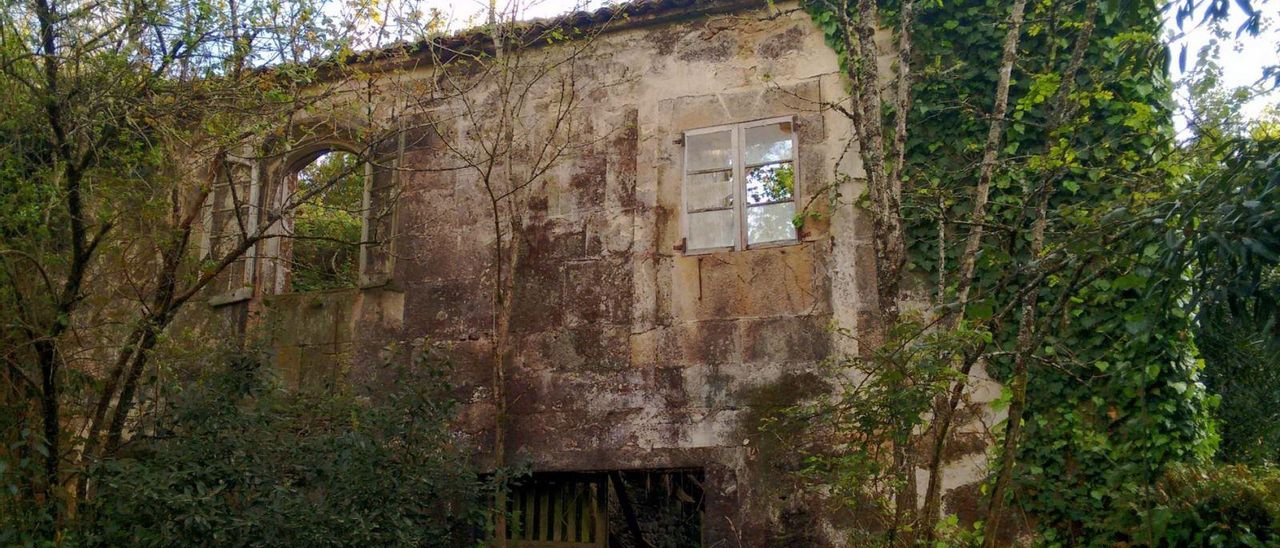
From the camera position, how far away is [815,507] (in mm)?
7441

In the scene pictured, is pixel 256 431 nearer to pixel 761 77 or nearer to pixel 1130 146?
pixel 761 77

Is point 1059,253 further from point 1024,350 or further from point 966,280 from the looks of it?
point 966,280

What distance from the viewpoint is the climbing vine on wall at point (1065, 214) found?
6539mm

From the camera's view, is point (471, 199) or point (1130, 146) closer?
point (1130, 146)

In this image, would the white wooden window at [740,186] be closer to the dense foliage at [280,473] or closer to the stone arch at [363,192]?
the dense foliage at [280,473]

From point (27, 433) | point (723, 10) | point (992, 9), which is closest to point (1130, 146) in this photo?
point (992, 9)

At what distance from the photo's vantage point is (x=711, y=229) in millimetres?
8242

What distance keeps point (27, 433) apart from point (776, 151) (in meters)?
5.31

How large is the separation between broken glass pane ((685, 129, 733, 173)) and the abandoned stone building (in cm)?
2

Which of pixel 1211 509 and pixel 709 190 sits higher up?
pixel 709 190

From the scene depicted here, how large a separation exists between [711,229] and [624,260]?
2.30ft

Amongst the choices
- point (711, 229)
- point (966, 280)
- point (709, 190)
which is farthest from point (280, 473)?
point (966, 280)

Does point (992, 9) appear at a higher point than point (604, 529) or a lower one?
higher

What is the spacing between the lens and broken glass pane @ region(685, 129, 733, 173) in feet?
27.5
